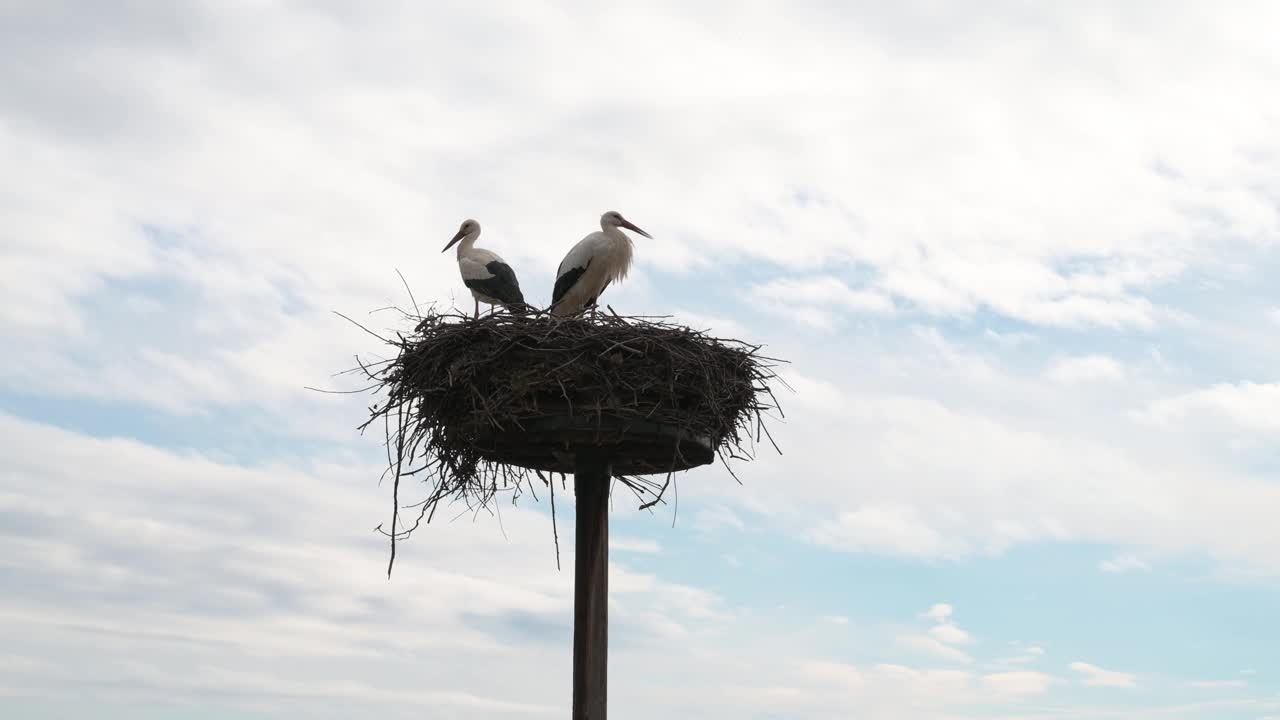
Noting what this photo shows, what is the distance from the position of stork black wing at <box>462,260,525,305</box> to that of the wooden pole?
122 inches

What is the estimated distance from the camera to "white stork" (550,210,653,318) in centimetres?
871

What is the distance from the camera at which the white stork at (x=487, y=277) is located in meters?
9.26

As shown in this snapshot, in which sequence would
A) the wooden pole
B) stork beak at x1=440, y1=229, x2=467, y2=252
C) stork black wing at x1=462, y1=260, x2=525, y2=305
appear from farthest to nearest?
stork beak at x1=440, y1=229, x2=467, y2=252
stork black wing at x1=462, y1=260, x2=525, y2=305
the wooden pole

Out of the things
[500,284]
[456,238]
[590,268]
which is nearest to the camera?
[590,268]

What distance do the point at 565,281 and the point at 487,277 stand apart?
2.87 ft

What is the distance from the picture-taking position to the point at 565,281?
28.8 ft

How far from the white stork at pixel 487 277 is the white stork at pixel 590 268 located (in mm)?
463

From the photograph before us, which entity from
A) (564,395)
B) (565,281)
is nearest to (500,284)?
(565,281)

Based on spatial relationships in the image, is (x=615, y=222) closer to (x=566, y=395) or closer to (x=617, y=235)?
(x=617, y=235)

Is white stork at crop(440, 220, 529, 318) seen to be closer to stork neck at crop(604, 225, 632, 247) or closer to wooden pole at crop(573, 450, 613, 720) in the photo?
stork neck at crop(604, 225, 632, 247)

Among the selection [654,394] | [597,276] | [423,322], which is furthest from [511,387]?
[597,276]

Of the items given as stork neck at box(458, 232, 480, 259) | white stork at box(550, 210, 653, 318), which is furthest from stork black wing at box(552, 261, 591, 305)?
stork neck at box(458, 232, 480, 259)

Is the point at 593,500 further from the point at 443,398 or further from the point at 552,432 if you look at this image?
the point at 443,398

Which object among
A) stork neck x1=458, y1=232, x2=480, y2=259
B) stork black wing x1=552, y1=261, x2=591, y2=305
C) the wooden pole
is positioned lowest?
the wooden pole
